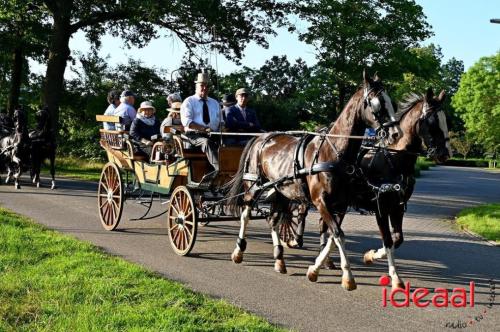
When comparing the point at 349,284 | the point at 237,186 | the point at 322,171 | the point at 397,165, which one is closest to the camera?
the point at 349,284

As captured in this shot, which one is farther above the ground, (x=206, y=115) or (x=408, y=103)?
(x=408, y=103)

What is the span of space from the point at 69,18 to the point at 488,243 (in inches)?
749

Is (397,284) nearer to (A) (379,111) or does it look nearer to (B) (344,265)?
(B) (344,265)

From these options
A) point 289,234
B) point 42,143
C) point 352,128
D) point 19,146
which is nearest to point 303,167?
point 352,128

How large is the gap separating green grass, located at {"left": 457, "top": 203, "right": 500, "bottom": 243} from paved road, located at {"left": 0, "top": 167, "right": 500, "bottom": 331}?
0.42 meters

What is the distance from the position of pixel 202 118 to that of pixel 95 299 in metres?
3.99

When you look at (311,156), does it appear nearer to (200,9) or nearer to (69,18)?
(200,9)

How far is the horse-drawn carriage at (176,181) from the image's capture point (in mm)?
8406

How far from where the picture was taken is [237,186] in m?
8.30

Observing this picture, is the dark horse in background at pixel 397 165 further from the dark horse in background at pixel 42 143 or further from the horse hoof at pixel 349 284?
the dark horse in background at pixel 42 143

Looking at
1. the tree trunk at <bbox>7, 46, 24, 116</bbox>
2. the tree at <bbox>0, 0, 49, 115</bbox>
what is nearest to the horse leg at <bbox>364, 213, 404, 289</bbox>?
the tree at <bbox>0, 0, 49, 115</bbox>

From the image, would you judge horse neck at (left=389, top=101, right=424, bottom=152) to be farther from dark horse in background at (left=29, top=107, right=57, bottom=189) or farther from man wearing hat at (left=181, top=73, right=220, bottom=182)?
dark horse in background at (left=29, top=107, right=57, bottom=189)

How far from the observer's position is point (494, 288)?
6.91 metres

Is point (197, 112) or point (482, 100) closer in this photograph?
point (197, 112)
